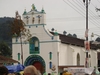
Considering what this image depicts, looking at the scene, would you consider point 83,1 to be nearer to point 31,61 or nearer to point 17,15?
point 17,15

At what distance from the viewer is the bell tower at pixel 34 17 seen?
49116mm

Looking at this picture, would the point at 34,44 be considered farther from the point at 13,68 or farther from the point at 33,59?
the point at 13,68

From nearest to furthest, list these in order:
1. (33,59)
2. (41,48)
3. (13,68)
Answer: (13,68)
(41,48)
(33,59)

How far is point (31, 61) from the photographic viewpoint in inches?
1965

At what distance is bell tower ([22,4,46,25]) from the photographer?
4912 centimetres

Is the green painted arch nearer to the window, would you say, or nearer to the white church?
the white church

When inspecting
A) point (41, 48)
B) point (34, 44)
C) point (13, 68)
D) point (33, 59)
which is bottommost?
point (33, 59)

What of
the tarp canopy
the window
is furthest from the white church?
the tarp canopy

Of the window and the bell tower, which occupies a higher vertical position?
the bell tower

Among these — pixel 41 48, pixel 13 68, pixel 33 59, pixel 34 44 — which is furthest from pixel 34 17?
pixel 13 68

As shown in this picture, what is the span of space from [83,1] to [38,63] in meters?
20.4

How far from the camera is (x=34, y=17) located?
4984 cm

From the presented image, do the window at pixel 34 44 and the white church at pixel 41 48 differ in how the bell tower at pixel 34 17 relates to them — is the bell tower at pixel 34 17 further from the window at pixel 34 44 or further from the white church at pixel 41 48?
the window at pixel 34 44

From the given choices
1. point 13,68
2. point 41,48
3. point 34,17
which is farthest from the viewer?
point 34,17
